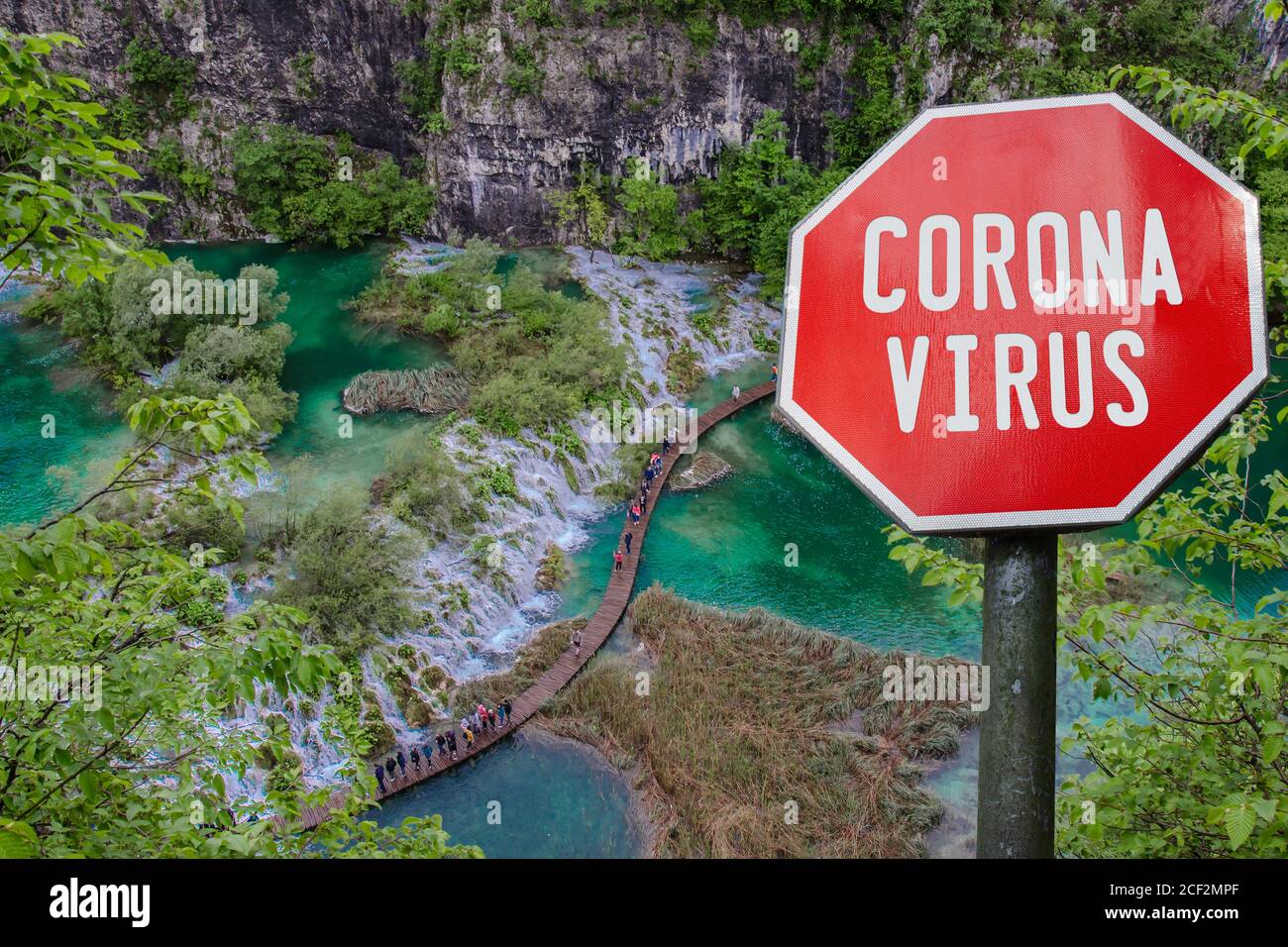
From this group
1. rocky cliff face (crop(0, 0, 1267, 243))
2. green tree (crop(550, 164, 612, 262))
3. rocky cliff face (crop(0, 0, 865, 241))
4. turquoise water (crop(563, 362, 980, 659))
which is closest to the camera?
turquoise water (crop(563, 362, 980, 659))

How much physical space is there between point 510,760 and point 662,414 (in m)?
11.2

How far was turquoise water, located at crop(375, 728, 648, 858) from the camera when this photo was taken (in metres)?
14.9

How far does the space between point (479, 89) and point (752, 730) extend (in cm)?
2318

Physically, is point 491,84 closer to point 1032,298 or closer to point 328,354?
point 328,354

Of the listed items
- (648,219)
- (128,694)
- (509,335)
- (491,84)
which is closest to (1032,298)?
(128,694)

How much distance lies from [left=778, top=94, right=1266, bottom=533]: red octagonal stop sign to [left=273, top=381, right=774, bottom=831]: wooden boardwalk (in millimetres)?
12556

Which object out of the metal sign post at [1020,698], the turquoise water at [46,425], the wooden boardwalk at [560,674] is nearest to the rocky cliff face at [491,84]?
the turquoise water at [46,425]

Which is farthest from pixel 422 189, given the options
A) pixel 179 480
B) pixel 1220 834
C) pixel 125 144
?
pixel 1220 834

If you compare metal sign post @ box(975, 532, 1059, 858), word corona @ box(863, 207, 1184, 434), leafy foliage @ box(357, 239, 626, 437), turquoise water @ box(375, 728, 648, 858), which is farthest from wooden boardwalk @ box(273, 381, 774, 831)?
word corona @ box(863, 207, 1184, 434)

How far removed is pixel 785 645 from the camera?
58.1 ft

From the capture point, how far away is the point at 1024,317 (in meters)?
2.59

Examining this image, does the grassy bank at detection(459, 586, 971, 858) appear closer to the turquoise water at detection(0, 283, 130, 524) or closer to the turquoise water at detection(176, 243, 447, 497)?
the turquoise water at detection(176, 243, 447, 497)

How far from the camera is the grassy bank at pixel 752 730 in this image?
14500mm

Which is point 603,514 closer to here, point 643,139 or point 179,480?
point 179,480
